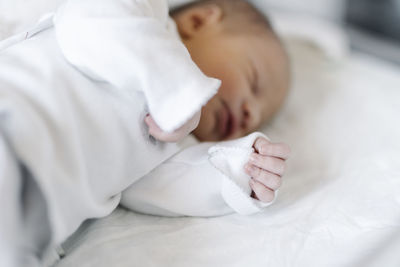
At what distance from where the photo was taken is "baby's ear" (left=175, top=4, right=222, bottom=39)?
108cm

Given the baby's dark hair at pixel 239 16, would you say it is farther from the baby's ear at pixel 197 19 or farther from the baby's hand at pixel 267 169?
the baby's hand at pixel 267 169

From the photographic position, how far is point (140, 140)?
738 mm

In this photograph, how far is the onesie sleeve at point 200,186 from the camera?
0.77m

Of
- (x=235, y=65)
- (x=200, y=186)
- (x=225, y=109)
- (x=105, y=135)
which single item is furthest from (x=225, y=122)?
(x=105, y=135)

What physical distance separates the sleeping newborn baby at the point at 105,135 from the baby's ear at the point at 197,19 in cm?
25

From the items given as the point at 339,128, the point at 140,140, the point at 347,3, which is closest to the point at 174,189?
the point at 140,140

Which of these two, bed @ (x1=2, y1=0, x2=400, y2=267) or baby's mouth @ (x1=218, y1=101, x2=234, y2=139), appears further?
baby's mouth @ (x1=218, y1=101, x2=234, y2=139)

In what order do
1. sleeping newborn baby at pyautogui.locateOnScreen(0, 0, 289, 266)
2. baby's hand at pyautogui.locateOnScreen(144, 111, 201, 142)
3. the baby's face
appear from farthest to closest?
the baby's face < baby's hand at pyautogui.locateOnScreen(144, 111, 201, 142) < sleeping newborn baby at pyautogui.locateOnScreen(0, 0, 289, 266)

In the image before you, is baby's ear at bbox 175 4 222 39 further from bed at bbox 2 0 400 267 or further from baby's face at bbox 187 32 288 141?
bed at bbox 2 0 400 267

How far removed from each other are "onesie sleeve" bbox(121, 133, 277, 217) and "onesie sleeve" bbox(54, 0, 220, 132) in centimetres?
17

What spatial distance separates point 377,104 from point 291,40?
42 cm

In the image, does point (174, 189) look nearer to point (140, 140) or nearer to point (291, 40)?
point (140, 140)

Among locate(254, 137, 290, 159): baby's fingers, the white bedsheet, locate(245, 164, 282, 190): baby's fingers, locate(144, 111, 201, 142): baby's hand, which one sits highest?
locate(144, 111, 201, 142): baby's hand

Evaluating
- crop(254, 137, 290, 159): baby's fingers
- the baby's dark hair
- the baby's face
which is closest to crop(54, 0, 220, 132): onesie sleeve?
crop(254, 137, 290, 159): baby's fingers
